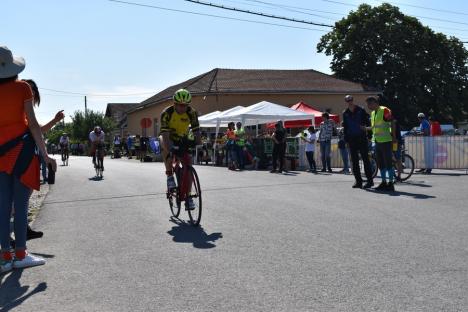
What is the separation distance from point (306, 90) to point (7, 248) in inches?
1616

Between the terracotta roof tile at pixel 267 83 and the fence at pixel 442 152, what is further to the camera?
the terracotta roof tile at pixel 267 83

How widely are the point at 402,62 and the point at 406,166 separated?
141ft

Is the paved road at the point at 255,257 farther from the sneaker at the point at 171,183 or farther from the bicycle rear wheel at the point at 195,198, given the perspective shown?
the sneaker at the point at 171,183

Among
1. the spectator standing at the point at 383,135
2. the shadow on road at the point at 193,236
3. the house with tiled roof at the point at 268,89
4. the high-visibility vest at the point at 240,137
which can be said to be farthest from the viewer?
the house with tiled roof at the point at 268,89

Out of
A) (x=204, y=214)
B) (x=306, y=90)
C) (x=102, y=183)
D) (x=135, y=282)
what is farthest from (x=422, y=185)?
(x=306, y=90)

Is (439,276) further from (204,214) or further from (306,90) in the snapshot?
(306,90)

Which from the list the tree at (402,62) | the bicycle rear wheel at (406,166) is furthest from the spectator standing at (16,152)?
the tree at (402,62)

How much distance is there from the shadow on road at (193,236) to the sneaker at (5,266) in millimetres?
1890

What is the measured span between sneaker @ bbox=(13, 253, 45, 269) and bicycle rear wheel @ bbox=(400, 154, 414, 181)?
10279 mm

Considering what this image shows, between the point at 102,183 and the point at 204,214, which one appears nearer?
the point at 204,214

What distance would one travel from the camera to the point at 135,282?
494 cm

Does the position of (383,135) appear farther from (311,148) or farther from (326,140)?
(311,148)

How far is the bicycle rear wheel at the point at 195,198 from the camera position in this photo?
7.91 meters

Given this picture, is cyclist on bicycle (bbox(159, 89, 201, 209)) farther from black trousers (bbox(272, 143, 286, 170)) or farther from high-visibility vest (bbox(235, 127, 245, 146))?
high-visibility vest (bbox(235, 127, 245, 146))
